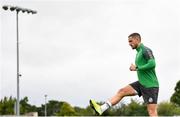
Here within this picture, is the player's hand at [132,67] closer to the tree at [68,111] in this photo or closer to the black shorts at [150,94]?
the black shorts at [150,94]

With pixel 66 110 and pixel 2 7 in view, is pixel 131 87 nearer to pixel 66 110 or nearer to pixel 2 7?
pixel 2 7

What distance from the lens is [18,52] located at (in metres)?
42.6

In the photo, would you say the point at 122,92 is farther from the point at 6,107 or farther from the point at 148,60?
the point at 6,107

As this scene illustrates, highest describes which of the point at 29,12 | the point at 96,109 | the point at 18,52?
the point at 29,12

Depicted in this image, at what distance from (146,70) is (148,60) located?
217 mm

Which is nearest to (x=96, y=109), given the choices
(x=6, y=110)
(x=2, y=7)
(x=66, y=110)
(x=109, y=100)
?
(x=109, y=100)

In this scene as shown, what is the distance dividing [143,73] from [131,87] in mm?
485

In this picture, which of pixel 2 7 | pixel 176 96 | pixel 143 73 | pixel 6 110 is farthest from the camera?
pixel 176 96

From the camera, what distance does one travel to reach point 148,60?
12.5m

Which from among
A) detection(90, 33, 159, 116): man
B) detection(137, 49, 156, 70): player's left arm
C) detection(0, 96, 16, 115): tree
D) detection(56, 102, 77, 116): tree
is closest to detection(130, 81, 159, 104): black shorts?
detection(90, 33, 159, 116): man

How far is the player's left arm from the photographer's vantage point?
12.4m

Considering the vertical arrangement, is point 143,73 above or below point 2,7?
below

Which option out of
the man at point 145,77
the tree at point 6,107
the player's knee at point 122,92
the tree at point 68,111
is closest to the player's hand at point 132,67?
the man at point 145,77

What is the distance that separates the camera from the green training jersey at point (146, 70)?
1257cm
